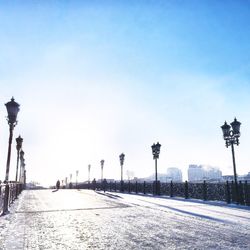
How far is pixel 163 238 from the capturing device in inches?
238

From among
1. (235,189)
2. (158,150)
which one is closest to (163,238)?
(235,189)

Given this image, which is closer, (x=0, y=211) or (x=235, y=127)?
(x=0, y=211)

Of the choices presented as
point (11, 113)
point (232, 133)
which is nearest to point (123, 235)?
point (11, 113)

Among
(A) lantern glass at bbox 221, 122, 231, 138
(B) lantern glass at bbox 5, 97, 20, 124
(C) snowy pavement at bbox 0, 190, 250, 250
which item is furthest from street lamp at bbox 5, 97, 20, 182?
(A) lantern glass at bbox 221, 122, 231, 138

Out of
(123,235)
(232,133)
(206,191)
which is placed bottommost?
(123,235)

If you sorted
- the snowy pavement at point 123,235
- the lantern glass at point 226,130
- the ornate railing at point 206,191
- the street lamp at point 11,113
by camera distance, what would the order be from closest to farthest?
the snowy pavement at point 123,235
the street lamp at point 11,113
the ornate railing at point 206,191
the lantern glass at point 226,130

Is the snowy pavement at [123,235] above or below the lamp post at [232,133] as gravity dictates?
below

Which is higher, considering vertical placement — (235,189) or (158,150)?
(158,150)

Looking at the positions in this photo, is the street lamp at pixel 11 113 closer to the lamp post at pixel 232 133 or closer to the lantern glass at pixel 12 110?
the lantern glass at pixel 12 110

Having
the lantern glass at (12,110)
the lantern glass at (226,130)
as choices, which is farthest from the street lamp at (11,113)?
the lantern glass at (226,130)

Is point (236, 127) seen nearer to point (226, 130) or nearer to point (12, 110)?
point (226, 130)

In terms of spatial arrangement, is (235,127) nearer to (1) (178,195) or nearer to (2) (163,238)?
(1) (178,195)

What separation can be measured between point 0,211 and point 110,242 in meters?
6.07

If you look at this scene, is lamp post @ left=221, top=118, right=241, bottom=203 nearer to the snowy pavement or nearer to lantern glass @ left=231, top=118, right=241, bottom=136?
lantern glass @ left=231, top=118, right=241, bottom=136
